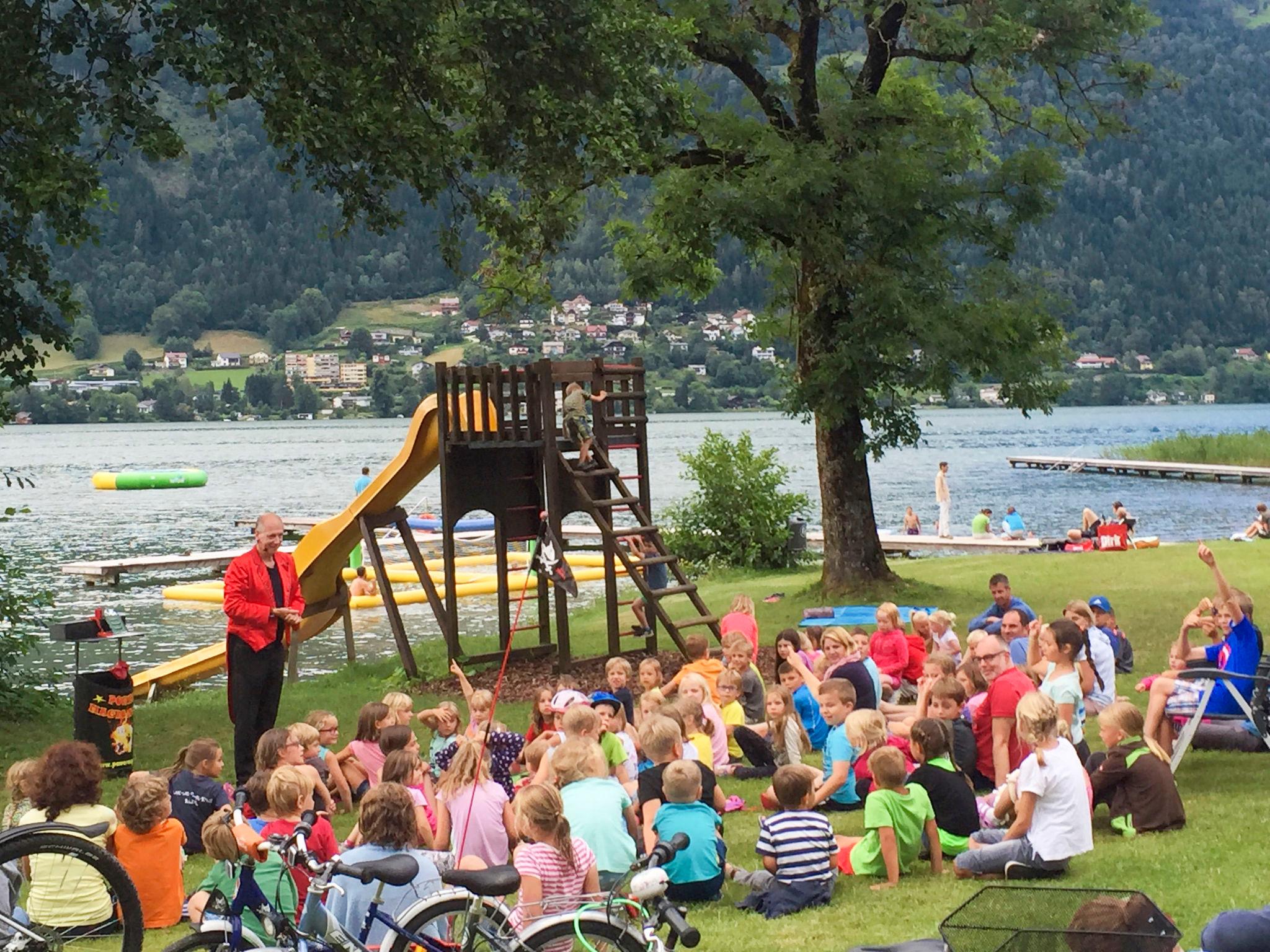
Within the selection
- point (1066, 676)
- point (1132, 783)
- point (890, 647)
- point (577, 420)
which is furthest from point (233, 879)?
point (577, 420)

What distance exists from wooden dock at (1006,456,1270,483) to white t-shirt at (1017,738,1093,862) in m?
56.8

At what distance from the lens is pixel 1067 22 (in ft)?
65.9

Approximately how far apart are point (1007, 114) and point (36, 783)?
18.4m

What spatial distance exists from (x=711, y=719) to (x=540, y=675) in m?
6.53

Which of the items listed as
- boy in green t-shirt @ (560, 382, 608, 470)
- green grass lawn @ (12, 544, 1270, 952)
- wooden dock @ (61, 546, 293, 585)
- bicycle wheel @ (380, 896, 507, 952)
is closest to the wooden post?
green grass lawn @ (12, 544, 1270, 952)

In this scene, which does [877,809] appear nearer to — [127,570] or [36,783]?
[36,783]

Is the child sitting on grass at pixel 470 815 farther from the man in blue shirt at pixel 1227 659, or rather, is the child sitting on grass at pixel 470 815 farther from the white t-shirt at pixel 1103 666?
the white t-shirt at pixel 1103 666

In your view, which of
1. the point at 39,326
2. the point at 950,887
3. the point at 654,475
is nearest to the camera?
the point at 950,887

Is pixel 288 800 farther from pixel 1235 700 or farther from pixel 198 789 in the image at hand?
pixel 1235 700

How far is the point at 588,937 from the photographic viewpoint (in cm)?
498

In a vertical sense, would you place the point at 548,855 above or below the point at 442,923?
below

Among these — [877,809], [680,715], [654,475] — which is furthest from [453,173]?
[654,475]

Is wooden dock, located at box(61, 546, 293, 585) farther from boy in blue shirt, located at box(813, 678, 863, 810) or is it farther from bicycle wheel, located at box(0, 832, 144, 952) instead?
bicycle wheel, located at box(0, 832, 144, 952)

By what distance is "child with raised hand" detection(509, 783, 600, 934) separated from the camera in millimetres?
6434
